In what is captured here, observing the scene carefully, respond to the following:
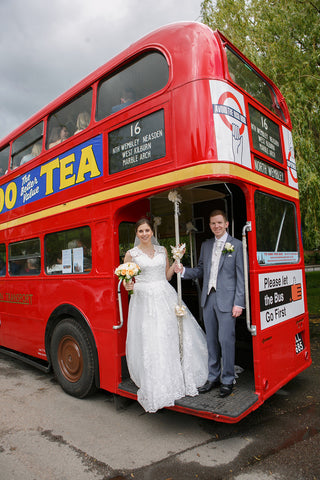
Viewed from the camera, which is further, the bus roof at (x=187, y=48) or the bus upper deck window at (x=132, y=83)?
Answer: the bus upper deck window at (x=132, y=83)

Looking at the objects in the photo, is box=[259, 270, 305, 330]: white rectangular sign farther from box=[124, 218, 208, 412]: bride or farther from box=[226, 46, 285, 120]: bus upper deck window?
box=[226, 46, 285, 120]: bus upper deck window

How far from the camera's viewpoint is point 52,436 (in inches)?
148

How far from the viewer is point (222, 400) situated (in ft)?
11.7

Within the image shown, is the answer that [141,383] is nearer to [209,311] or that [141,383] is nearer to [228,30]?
[209,311]

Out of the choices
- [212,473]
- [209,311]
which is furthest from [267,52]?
[212,473]

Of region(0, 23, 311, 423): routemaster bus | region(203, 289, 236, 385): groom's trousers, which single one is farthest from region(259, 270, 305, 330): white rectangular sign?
A: region(203, 289, 236, 385): groom's trousers

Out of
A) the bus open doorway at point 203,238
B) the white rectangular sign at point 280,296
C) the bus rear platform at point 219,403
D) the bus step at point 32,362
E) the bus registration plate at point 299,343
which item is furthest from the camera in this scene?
the bus step at point 32,362

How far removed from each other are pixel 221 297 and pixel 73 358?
222cm

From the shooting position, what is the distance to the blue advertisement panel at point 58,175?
4.52 m

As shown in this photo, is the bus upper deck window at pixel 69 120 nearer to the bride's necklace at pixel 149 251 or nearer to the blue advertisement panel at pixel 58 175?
the blue advertisement panel at pixel 58 175

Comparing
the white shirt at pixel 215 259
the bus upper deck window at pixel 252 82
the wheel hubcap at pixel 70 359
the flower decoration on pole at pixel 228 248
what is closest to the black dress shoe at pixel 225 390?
the white shirt at pixel 215 259

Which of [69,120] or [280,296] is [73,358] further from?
[69,120]

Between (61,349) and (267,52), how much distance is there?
8.60m

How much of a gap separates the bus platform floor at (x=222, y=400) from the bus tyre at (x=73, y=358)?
635 millimetres
